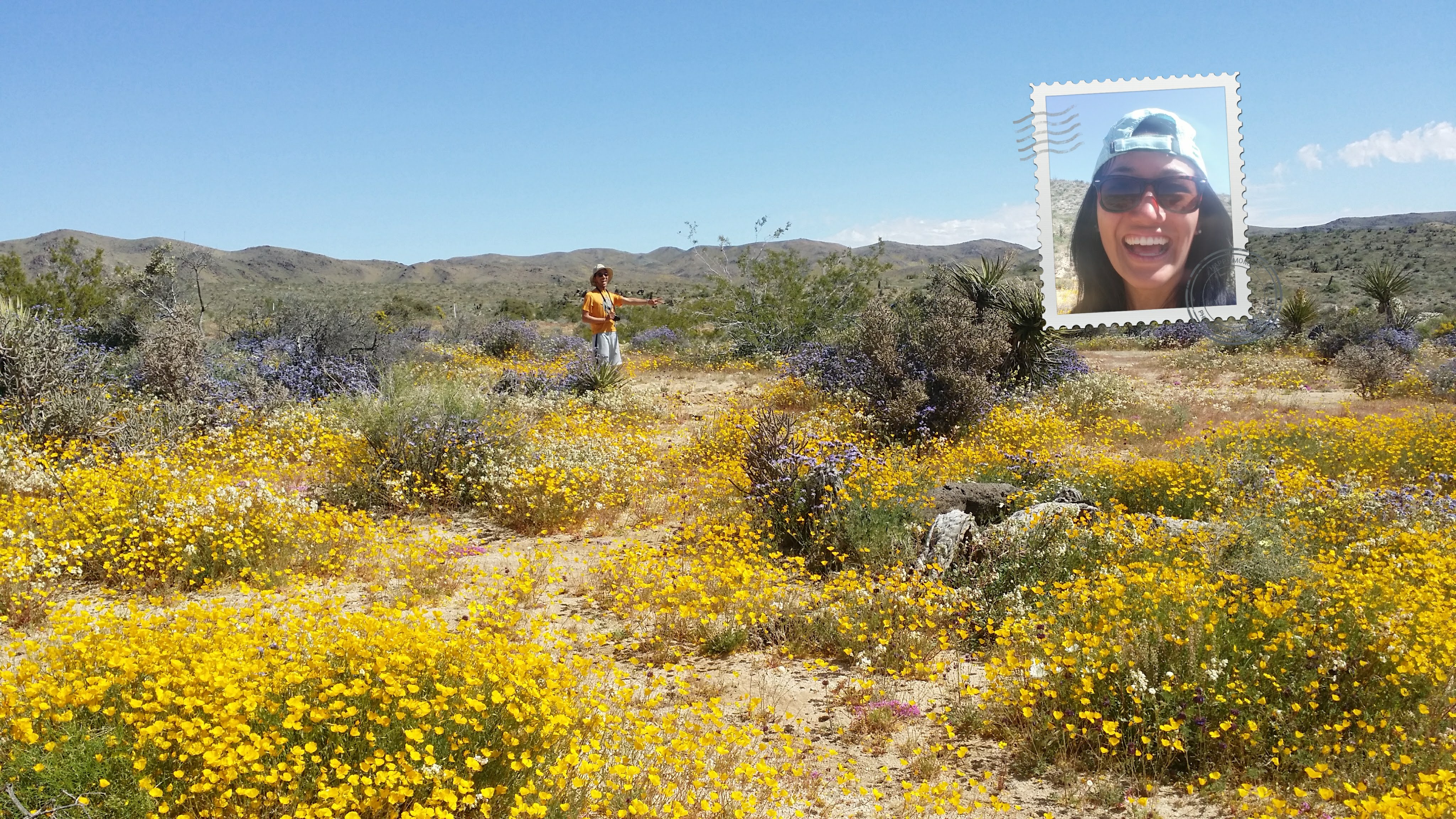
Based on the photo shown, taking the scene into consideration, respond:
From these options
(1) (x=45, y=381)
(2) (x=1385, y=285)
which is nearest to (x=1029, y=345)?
(1) (x=45, y=381)

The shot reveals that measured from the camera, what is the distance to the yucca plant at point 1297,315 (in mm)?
21828

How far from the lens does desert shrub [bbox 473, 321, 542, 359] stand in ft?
64.4

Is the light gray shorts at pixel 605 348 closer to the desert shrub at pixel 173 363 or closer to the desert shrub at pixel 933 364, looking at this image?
the desert shrub at pixel 933 364

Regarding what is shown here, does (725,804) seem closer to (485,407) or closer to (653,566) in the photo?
(653,566)

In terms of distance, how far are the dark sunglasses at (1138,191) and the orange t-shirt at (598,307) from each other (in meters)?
7.13

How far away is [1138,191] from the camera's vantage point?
7.26m

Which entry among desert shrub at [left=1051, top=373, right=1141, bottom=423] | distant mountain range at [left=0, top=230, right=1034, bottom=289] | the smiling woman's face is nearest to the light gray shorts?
desert shrub at [left=1051, top=373, right=1141, bottom=423]

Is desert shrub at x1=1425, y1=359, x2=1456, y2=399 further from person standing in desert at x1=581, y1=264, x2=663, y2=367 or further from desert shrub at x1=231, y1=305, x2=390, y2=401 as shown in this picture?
desert shrub at x1=231, y1=305, x2=390, y2=401

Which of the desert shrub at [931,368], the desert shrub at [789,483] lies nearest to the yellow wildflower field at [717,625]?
the desert shrub at [789,483]

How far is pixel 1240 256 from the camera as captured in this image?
781 cm

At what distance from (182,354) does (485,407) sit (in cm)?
418

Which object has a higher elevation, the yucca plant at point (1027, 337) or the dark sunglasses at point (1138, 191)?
the dark sunglasses at point (1138, 191)

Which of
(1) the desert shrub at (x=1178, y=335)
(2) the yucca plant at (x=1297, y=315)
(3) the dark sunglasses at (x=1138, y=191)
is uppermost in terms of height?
(3) the dark sunglasses at (x=1138, y=191)

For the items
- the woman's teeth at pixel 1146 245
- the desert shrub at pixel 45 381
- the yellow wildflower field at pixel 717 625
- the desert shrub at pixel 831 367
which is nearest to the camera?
the yellow wildflower field at pixel 717 625
